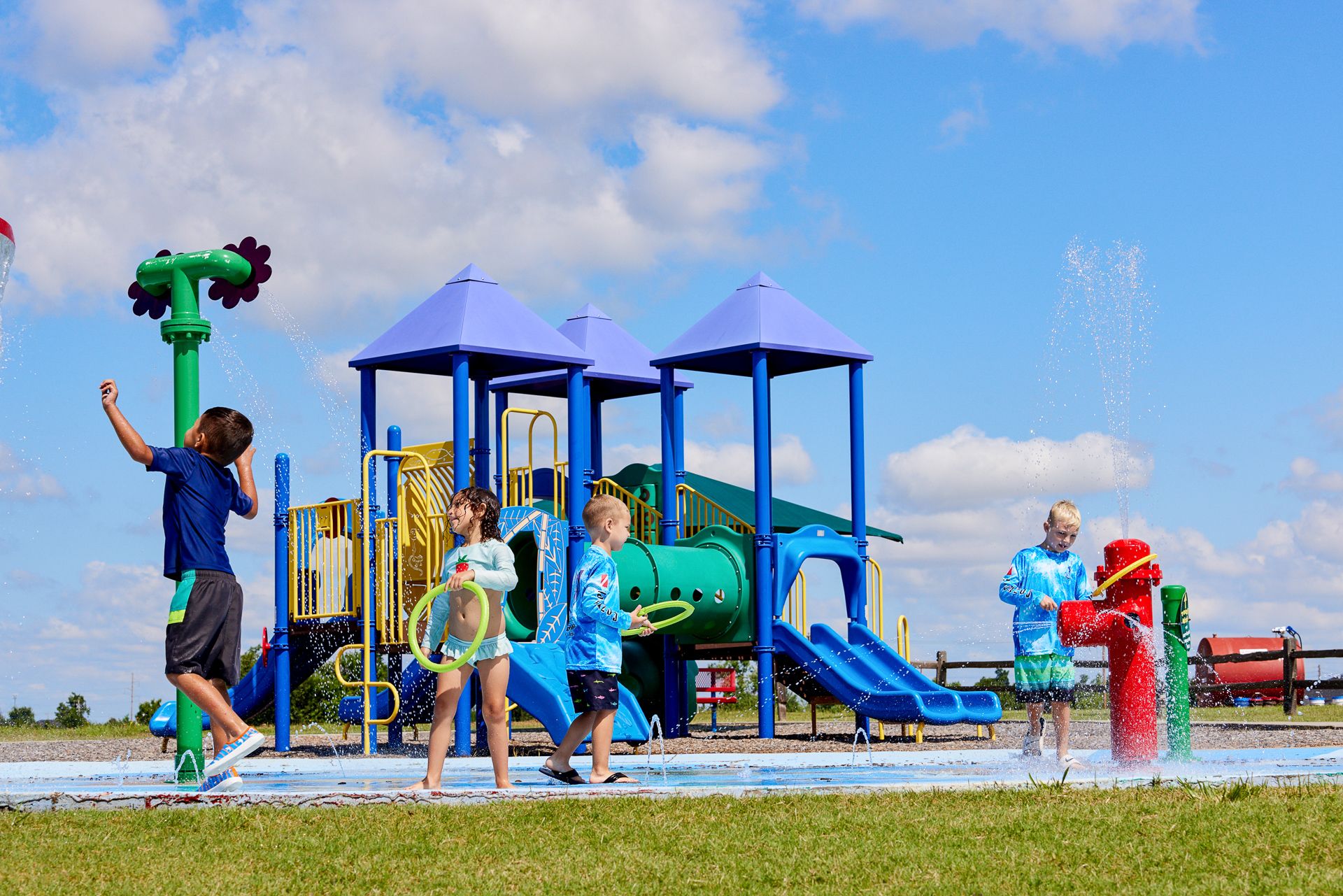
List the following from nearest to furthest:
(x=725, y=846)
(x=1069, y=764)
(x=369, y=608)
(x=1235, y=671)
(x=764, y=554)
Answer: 1. (x=725, y=846)
2. (x=1069, y=764)
3. (x=369, y=608)
4. (x=764, y=554)
5. (x=1235, y=671)

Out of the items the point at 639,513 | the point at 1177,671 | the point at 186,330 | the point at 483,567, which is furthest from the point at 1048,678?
the point at 639,513

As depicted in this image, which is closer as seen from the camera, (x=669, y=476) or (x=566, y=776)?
(x=566, y=776)

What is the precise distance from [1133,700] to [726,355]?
28.5 feet

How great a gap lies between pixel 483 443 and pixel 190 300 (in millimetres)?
7725

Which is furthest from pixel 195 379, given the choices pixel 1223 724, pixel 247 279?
pixel 1223 724

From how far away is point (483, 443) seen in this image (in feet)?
52.6

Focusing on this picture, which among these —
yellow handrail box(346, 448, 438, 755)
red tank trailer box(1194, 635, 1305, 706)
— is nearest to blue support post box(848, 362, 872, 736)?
yellow handrail box(346, 448, 438, 755)

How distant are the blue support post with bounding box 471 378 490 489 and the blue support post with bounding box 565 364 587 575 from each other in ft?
4.66

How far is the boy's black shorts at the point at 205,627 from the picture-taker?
686cm

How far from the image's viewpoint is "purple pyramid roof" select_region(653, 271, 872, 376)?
16234mm

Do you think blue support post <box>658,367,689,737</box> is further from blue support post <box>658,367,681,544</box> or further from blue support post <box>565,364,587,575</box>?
blue support post <box>565,364,587,575</box>

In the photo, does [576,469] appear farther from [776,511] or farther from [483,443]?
[776,511]

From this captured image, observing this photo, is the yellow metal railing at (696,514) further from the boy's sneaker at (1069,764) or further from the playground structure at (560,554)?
the boy's sneaker at (1069,764)

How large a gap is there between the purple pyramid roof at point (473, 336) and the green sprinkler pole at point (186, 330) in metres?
5.87
